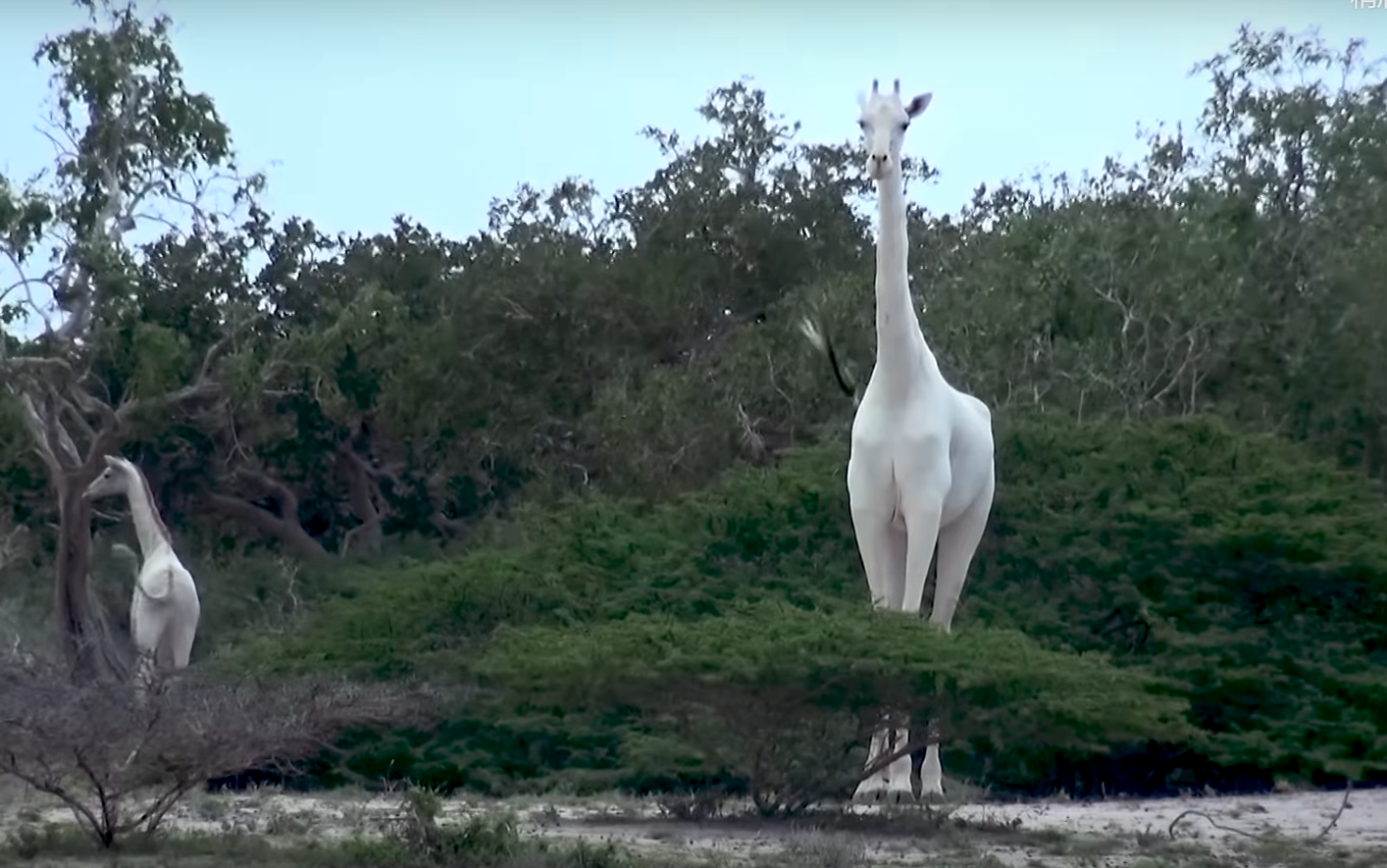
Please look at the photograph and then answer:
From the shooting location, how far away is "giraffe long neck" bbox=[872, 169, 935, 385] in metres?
13.8

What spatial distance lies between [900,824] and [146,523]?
7.73 m

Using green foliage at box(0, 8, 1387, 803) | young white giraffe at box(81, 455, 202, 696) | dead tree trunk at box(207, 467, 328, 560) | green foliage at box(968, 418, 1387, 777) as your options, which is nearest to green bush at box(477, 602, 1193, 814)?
green foliage at box(0, 8, 1387, 803)

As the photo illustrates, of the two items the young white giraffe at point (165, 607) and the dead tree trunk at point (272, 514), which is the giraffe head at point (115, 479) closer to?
the young white giraffe at point (165, 607)

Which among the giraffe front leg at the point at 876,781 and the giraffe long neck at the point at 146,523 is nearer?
the giraffe front leg at the point at 876,781

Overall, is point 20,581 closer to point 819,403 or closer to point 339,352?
point 339,352

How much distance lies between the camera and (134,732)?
Answer: 1085 cm

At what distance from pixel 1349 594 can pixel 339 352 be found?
39.8 feet

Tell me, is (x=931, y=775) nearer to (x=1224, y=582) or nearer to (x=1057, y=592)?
(x=1057, y=592)

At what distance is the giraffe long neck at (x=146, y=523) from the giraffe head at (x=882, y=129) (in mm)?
6978

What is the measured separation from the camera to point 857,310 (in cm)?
2725

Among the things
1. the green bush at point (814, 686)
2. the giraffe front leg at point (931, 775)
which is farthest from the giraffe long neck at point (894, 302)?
the giraffe front leg at point (931, 775)

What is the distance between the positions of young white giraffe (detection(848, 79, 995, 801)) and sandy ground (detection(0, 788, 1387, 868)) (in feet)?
3.26

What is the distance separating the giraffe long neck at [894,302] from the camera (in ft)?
45.2

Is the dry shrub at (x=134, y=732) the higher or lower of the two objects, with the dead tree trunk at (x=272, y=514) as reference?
lower
